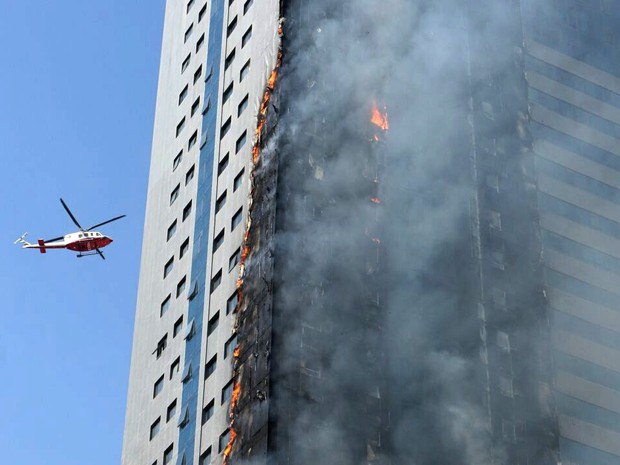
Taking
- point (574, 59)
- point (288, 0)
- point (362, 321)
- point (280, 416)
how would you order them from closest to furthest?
point (280, 416)
point (362, 321)
point (288, 0)
point (574, 59)

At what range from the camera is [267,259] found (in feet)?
245

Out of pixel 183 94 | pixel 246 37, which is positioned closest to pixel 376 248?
pixel 246 37

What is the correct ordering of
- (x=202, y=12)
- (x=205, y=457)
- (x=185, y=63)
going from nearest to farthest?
(x=205, y=457)
(x=202, y=12)
(x=185, y=63)

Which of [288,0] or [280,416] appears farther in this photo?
[288,0]

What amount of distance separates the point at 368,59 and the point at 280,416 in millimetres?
22263

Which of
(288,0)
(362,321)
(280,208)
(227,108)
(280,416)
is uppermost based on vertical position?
(288,0)

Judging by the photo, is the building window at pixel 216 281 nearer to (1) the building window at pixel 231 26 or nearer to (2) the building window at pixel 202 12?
(1) the building window at pixel 231 26

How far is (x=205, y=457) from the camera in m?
75.7

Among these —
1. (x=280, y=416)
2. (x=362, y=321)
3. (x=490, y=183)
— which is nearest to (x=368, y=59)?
(x=490, y=183)

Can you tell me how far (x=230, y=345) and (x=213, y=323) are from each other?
10.4 ft

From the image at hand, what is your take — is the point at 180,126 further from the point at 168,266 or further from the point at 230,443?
the point at 230,443

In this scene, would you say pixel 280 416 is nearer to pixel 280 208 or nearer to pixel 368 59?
pixel 280 208

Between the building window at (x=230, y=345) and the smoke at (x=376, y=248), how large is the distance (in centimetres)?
395

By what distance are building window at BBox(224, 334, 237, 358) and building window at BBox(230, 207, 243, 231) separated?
21.3 feet
